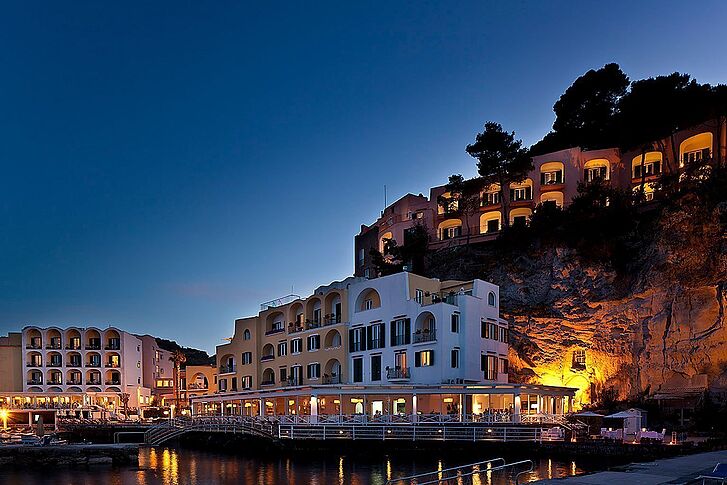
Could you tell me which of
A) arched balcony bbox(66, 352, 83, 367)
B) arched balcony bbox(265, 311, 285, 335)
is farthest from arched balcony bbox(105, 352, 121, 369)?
arched balcony bbox(265, 311, 285, 335)

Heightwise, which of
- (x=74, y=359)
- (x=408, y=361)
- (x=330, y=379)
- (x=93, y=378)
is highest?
(x=408, y=361)

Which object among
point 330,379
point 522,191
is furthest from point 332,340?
point 522,191

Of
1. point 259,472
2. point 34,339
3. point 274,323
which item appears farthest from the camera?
point 34,339

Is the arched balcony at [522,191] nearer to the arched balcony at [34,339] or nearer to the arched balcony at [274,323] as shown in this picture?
the arched balcony at [274,323]

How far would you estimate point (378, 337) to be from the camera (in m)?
55.2

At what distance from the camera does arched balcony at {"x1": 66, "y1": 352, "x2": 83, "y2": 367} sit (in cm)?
9170

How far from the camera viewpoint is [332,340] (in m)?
60.4

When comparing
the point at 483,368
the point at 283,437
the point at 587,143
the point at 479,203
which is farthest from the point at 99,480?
the point at 587,143

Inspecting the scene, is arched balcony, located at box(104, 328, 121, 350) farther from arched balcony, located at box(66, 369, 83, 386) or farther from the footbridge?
the footbridge

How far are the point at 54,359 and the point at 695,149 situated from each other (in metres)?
84.8

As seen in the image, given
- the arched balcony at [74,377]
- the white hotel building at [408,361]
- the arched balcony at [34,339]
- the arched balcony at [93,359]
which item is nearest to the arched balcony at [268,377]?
the white hotel building at [408,361]

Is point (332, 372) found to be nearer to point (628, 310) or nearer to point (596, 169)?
point (628, 310)

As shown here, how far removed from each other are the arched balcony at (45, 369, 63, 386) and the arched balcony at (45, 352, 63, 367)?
849 millimetres

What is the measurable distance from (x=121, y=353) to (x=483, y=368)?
6155 centimetres
